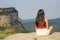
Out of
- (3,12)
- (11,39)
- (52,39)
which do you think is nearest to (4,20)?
(3,12)

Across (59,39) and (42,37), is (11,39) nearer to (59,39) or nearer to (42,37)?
(42,37)

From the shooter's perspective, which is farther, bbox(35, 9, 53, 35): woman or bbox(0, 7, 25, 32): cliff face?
bbox(0, 7, 25, 32): cliff face

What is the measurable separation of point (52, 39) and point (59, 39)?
0.18 m

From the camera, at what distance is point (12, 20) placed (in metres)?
10.8

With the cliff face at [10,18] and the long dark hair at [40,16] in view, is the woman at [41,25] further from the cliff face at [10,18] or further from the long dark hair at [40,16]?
the cliff face at [10,18]

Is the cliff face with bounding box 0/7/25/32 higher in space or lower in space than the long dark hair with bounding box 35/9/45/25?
lower

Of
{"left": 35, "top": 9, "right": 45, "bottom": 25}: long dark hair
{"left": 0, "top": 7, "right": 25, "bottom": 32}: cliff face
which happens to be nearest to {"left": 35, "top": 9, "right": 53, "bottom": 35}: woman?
{"left": 35, "top": 9, "right": 45, "bottom": 25}: long dark hair

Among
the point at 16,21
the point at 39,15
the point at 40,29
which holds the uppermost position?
the point at 39,15

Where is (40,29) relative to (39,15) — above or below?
below

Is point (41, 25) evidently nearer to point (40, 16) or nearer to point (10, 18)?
point (40, 16)

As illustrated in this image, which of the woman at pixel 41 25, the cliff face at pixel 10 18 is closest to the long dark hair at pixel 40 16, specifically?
the woman at pixel 41 25

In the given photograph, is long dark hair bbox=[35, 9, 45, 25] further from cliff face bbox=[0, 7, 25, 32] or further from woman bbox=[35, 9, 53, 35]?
cliff face bbox=[0, 7, 25, 32]

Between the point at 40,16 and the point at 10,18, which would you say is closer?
the point at 40,16

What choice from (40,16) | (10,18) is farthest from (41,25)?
(10,18)
